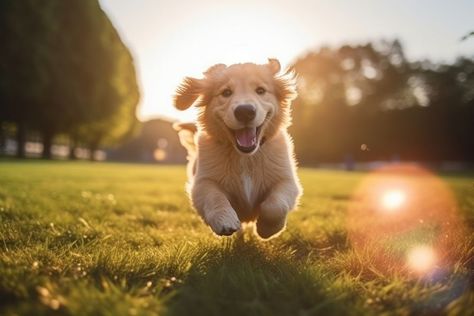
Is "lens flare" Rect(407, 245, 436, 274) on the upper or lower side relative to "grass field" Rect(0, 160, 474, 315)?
upper

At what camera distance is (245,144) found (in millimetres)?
4070

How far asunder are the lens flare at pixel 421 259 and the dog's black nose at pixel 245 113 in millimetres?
1686

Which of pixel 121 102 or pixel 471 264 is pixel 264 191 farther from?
pixel 121 102

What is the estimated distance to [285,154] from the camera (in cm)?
460

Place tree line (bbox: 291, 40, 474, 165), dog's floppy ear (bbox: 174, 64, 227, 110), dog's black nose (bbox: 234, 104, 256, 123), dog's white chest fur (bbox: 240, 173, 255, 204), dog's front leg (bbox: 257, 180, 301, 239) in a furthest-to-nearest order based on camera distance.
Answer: tree line (bbox: 291, 40, 474, 165), dog's floppy ear (bbox: 174, 64, 227, 110), dog's white chest fur (bbox: 240, 173, 255, 204), dog's black nose (bbox: 234, 104, 256, 123), dog's front leg (bbox: 257, 180, 301, 239)

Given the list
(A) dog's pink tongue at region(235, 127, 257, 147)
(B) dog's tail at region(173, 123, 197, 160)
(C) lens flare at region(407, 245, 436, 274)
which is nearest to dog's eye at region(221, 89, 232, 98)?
(A) dog's pink tongue at region(235, 127, 257, 147)

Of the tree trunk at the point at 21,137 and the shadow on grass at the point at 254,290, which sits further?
the tree trunk at the point at 21,137

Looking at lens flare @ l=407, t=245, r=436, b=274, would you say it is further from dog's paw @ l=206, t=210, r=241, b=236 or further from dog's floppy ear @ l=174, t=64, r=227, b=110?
dog's floppy ear @ l=174, t=64, r=227, b=110

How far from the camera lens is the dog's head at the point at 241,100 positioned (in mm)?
4055

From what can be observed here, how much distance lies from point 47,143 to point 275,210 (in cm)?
3577

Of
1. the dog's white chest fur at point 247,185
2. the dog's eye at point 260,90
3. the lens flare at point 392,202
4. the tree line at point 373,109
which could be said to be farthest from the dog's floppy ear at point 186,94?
the tree line at point 373,109

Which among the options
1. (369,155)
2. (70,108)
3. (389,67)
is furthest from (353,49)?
(70,108)

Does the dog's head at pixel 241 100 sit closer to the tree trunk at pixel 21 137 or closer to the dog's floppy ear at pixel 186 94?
the dog's floppy ear at pixel 186 94

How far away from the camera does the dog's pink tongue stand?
4081 millimetres
